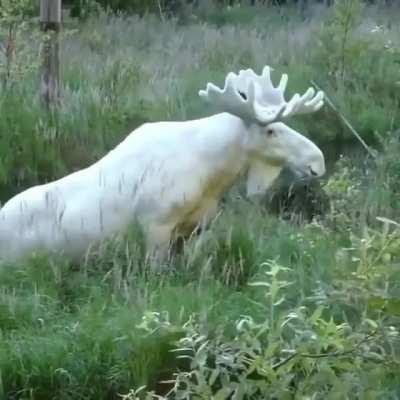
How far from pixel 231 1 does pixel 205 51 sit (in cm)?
815

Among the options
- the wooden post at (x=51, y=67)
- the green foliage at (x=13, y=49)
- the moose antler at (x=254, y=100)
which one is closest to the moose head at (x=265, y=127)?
the moose antler at (x=254, y=100)

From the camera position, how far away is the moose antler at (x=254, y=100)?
6121 millimetres

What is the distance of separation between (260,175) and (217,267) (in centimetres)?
60

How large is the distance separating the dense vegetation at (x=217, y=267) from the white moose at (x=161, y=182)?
16cm

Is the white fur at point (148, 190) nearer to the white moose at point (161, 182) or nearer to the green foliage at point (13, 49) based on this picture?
the white moose at point (161, 182)

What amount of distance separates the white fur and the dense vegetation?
0.15 meters

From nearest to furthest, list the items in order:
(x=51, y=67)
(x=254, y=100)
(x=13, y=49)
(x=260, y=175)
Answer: (x=254, y=100)
(x=260, y=175)
(x=51, y=67)
(x=13, y=49)

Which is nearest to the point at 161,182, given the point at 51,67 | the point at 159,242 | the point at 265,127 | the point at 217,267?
the point at 159,242

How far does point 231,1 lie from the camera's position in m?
19.5

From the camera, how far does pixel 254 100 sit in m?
6.14

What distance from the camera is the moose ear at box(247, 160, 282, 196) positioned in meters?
6.24

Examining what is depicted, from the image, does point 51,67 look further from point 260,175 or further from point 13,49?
point 260,175

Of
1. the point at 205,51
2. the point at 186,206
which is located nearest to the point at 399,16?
the point at 205,51

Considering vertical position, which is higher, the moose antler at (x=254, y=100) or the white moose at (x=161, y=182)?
the moose antler at (x=254, y=100)
